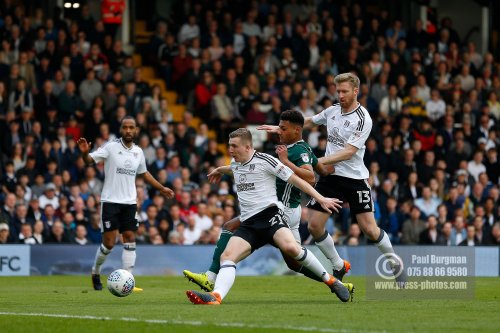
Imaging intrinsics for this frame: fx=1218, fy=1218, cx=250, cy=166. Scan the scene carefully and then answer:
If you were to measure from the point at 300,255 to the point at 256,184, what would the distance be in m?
0.91

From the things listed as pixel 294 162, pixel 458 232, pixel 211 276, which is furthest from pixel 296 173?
pixel 458 232

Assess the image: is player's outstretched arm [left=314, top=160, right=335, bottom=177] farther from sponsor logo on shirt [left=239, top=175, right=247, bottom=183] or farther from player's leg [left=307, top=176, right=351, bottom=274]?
sponsor logo on shirt [left=239, top=175, right=247, bottom=183]

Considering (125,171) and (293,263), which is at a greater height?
(125,171)

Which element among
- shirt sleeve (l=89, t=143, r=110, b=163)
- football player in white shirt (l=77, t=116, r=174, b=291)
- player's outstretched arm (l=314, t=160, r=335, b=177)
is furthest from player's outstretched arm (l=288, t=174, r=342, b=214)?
shirt sleeve (l=89, t=143, r=110, b=163)

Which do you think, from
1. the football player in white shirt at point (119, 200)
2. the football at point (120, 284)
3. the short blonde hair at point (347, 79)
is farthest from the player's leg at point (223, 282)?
the football player in white shirt at point (119, 200)

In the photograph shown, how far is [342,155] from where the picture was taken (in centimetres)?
1476

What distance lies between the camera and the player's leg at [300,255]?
13.1 m

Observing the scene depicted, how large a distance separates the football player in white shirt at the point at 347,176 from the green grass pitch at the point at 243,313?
65 cm

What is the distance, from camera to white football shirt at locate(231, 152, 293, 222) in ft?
43.4

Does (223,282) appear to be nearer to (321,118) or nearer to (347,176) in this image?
(347,176)

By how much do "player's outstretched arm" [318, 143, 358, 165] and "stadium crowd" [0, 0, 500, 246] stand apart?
9238 mm

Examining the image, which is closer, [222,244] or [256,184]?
[256,184]

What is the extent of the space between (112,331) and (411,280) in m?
5.94

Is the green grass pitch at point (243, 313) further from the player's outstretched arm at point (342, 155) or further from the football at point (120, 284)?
the player's outstretched arm at point (342, 155)
